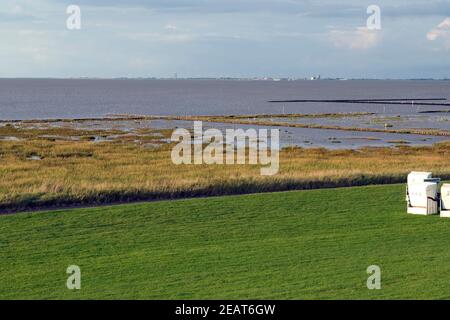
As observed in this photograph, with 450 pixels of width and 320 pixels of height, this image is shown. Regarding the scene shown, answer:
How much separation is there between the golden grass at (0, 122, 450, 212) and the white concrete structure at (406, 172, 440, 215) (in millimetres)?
7822

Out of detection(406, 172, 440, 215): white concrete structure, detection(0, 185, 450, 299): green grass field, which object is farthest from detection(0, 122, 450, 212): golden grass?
detection(406, 172, 440, 215): white concrete structure

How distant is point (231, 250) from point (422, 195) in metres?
6.99

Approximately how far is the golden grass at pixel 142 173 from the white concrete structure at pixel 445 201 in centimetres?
878

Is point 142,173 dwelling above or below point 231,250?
above

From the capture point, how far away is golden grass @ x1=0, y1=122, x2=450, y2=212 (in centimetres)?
2536

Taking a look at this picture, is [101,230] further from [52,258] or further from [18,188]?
[18,188]

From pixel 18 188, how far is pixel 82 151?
78.7ft
